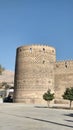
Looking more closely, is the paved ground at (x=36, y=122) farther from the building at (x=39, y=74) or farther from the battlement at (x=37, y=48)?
the battlement at (x=37, y=48)

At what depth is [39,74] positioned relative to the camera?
31.2m

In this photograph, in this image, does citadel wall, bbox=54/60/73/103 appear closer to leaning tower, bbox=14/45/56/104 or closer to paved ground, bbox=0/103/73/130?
leaning tower, bbox=14/45/56/104

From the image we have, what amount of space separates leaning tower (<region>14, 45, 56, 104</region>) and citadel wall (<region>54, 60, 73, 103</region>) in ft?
2.09

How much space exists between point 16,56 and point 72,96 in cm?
1269

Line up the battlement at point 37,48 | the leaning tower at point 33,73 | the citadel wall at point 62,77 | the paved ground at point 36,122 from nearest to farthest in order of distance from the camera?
1. the paved ground at point 36,122
2. the leaning tower at point 33,73
3. the citadel wall at point 62,77
4. the battlement at point 37,48

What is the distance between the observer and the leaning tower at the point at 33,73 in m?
31.0

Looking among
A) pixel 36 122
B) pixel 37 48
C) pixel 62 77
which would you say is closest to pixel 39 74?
pixel 62 77

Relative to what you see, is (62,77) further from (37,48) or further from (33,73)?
(37,48)

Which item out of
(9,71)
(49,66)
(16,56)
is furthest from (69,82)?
(9,71)

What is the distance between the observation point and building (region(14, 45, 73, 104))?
31.0 metres

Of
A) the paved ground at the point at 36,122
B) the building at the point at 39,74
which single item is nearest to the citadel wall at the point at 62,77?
the building at the point at 39,74

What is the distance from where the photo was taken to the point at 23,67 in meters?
31.9

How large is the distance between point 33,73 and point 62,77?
12.0 ft

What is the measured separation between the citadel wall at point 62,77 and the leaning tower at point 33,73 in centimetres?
64
